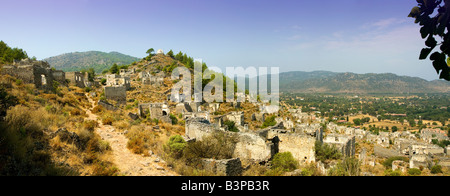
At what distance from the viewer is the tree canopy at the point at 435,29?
1834 millimetres

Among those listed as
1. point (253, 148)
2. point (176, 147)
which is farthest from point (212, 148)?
point (253, 148)

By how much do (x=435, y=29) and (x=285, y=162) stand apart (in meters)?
→ 7.68

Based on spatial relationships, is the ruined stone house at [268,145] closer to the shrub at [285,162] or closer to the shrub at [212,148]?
the shrub at [285,162]

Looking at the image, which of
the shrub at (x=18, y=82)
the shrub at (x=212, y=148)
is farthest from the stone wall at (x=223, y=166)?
the shrub at (x=18, y=82)

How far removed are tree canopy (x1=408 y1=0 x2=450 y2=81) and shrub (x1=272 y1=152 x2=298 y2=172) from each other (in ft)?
23.1

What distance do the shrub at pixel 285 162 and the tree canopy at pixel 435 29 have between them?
703 centimetres

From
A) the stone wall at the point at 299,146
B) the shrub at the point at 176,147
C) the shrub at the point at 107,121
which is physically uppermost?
the shrub at the point at 107,121

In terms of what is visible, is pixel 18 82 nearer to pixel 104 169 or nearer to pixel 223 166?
pixel 104 169

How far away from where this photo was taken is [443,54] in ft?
6.07

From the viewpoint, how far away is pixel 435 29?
1.89 m

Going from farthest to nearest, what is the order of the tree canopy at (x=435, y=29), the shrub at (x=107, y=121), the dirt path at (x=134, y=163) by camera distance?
the shrub at (x=107, y=121), the dirt path at (x=134, y=163), the tree canopy at (x=435, y=29)
